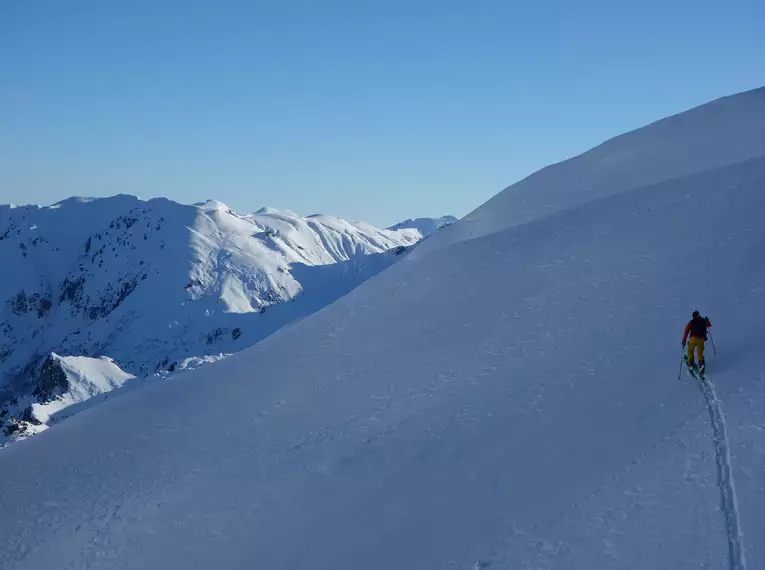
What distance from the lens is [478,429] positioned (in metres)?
17.7

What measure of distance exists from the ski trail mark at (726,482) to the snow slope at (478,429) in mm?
41

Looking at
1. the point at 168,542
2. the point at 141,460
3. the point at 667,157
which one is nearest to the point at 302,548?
the point at 168,542

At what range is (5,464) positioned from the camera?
25266 millimetres

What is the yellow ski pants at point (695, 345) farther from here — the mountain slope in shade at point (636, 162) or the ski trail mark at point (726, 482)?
the mountain slope in shade at point (636, 162)

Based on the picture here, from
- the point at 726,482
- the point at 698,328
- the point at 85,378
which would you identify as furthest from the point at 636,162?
the point at 85,378

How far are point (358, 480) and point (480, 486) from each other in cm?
371

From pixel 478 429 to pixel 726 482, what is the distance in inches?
270

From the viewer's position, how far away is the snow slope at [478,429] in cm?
1279

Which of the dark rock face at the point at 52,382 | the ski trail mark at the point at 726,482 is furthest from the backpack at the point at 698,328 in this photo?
the dark rock face at the point at 52,382

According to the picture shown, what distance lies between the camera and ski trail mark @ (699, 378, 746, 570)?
33.6ft

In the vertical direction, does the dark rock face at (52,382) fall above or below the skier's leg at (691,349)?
above

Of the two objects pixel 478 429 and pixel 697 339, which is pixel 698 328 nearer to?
pixel 697 339

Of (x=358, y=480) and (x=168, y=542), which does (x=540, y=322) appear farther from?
(x=168, y=542)

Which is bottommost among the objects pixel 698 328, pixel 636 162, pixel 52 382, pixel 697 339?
pixel 697 339
